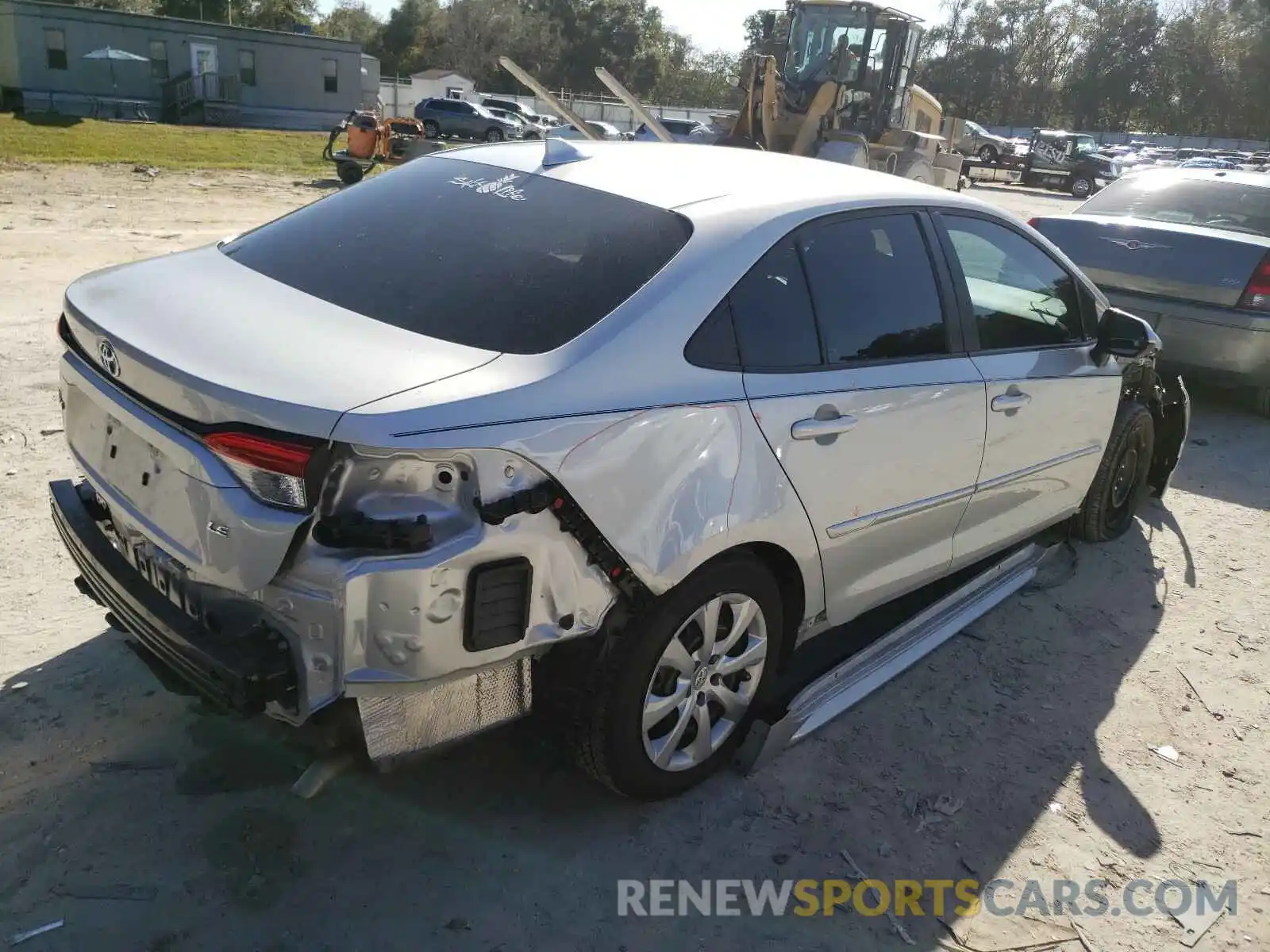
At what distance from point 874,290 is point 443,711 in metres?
1.88

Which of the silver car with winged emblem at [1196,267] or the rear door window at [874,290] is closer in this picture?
the rear door window at [874,290]

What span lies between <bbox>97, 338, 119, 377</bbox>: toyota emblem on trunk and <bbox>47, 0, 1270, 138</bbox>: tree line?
2493 inches

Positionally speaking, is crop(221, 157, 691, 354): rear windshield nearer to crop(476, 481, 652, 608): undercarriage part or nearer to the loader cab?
crop(476, 481, 652, 608): undercarriage part

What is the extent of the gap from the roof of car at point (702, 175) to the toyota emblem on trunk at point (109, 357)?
137cm

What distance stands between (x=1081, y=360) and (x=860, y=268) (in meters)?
1.51

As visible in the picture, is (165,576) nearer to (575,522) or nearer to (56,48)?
(575,522)

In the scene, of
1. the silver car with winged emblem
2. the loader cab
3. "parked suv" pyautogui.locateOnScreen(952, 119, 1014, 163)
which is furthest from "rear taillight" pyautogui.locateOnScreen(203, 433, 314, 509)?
"parked suv" pyautogui.locateOnScreen(952, 119, 1014, 163)

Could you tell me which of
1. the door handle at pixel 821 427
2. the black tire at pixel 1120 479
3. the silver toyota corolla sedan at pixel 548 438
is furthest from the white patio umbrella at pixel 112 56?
the door handle at pixel 821 427

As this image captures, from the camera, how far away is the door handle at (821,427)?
9.53ft

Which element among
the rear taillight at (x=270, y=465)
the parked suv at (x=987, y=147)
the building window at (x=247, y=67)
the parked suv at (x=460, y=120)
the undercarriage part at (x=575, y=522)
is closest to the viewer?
the rear taillight at (x=270, y=465)

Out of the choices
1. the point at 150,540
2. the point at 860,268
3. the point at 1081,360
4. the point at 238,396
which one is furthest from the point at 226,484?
the point at 1081,360

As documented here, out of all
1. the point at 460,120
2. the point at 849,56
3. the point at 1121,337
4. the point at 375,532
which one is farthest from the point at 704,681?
the point at 460,120

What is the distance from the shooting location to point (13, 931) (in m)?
2.38

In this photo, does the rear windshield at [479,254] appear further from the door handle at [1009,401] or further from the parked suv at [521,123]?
the parked suv at [521,123]
